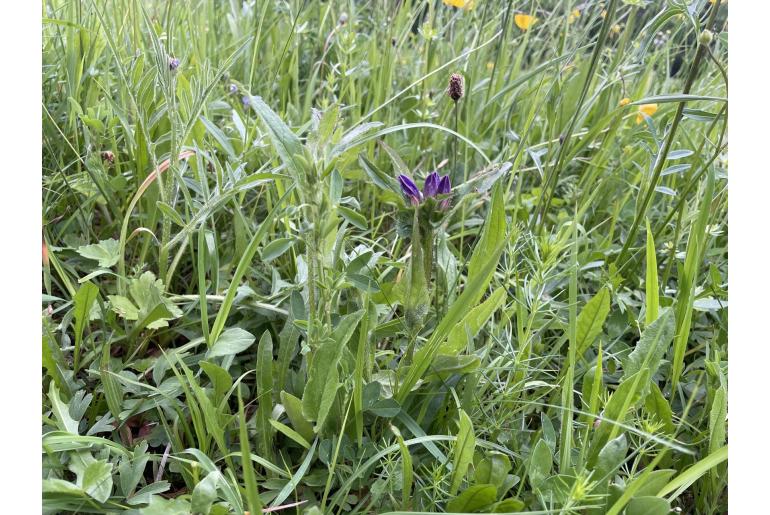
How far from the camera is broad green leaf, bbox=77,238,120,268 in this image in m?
1.11

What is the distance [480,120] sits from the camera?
187 cm

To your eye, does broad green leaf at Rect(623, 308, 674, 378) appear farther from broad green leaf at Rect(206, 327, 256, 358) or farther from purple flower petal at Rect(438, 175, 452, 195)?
broad green leaf at Rect(206, 327, 256, 358)

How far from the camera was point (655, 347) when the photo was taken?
0.97 metres

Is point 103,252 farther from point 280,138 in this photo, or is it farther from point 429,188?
point 429,188

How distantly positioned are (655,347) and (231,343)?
0.66 metres

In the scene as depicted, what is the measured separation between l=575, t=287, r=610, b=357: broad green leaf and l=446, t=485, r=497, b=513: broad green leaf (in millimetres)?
359

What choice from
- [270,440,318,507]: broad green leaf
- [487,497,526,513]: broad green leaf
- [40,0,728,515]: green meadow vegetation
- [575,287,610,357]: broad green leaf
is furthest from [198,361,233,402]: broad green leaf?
[575,287,610,357]: broad green leaf

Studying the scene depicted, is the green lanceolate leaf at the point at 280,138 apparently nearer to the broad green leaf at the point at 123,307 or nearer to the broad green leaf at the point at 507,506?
the broad green leaf at the point at 123,307

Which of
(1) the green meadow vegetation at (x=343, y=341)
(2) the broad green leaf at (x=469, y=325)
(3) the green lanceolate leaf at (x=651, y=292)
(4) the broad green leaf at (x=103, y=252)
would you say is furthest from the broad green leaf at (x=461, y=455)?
(4) the broad green leaf at (x=103, y=252)

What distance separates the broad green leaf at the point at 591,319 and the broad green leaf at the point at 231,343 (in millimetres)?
553

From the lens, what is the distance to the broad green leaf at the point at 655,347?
97 centimetres

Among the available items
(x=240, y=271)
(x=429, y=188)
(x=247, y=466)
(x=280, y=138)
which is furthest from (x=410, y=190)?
(x=247, y=466)

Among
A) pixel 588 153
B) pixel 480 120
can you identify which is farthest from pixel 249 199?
pixel 588 153

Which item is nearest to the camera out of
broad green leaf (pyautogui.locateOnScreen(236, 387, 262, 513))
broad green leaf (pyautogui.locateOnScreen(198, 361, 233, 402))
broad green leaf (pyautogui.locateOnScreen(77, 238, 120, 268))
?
broad green leaf (pyautogui.locateOnScreen(236, 387, 262, 513))
